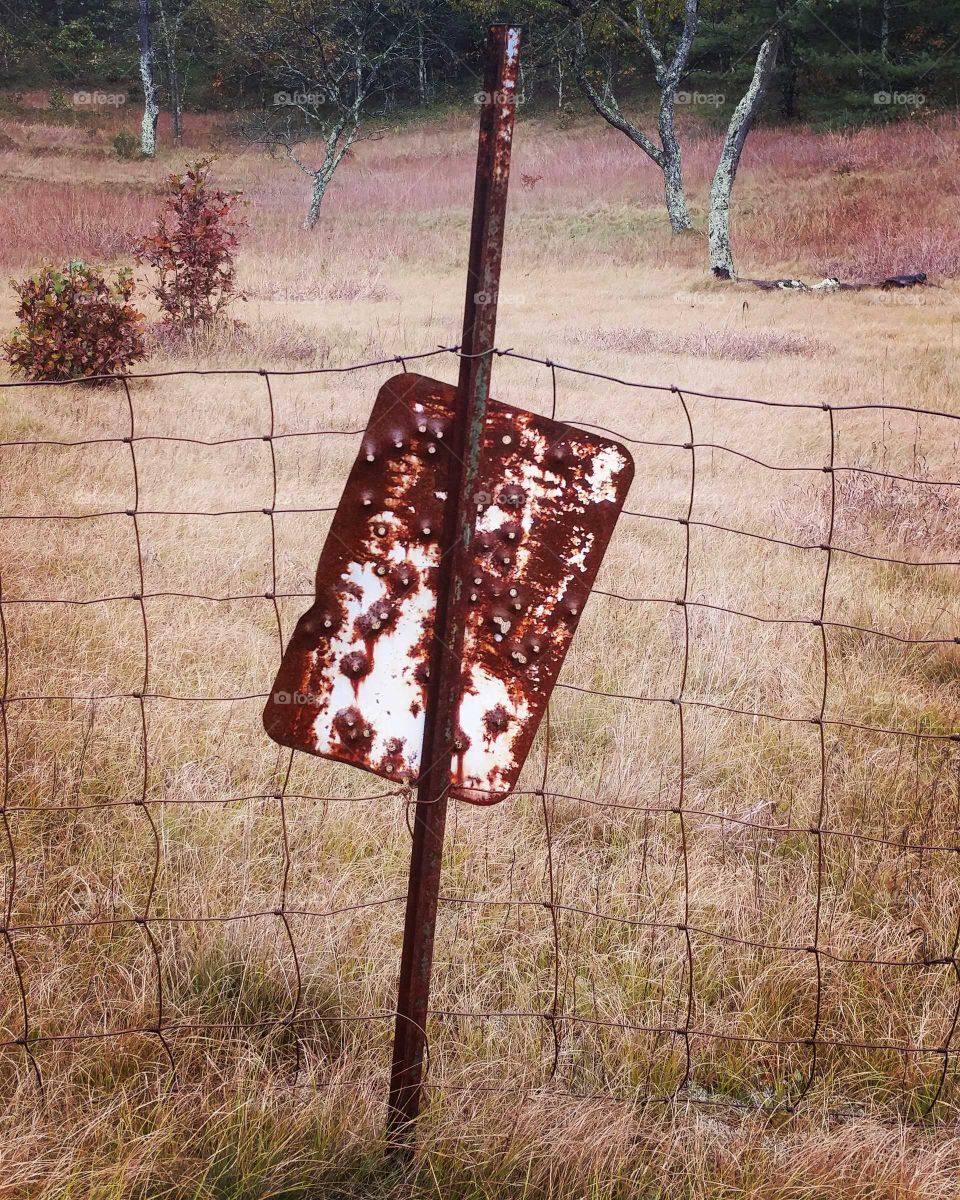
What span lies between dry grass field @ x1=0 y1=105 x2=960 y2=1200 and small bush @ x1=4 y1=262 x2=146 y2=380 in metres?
1.60

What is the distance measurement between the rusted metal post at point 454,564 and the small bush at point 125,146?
30543 mm

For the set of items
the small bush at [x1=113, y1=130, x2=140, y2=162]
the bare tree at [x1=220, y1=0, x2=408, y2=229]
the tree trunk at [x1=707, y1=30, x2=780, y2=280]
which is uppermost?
the bare tree at [x1=220, y1=0, x2=408, y2=229]

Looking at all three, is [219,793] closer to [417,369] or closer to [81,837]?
[81,837]

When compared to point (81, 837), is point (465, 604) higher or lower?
higher

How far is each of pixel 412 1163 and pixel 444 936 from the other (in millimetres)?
565

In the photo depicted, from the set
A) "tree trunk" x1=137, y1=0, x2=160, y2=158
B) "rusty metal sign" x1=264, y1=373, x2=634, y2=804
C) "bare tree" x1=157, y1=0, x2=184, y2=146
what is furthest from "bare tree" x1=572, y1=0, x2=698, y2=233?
"bare tree" x1=157, y1=0, x2=184, y2=146

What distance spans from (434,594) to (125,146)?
31.6m

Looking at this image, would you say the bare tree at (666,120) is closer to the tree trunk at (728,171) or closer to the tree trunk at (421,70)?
the tree trunk at (728,171)

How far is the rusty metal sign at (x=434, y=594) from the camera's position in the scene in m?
1.49

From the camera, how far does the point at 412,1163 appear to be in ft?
5.33

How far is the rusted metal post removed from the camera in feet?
4.26

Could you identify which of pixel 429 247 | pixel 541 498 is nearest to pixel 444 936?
pixel 541 498

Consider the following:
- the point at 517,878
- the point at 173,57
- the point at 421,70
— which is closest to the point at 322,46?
the point at 421,70

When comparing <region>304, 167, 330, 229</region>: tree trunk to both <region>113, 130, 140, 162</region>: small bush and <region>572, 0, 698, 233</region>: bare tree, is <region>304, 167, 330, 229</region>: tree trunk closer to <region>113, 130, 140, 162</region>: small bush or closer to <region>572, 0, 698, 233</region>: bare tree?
<region>572, 0, 698, 233</region>: bare tree
